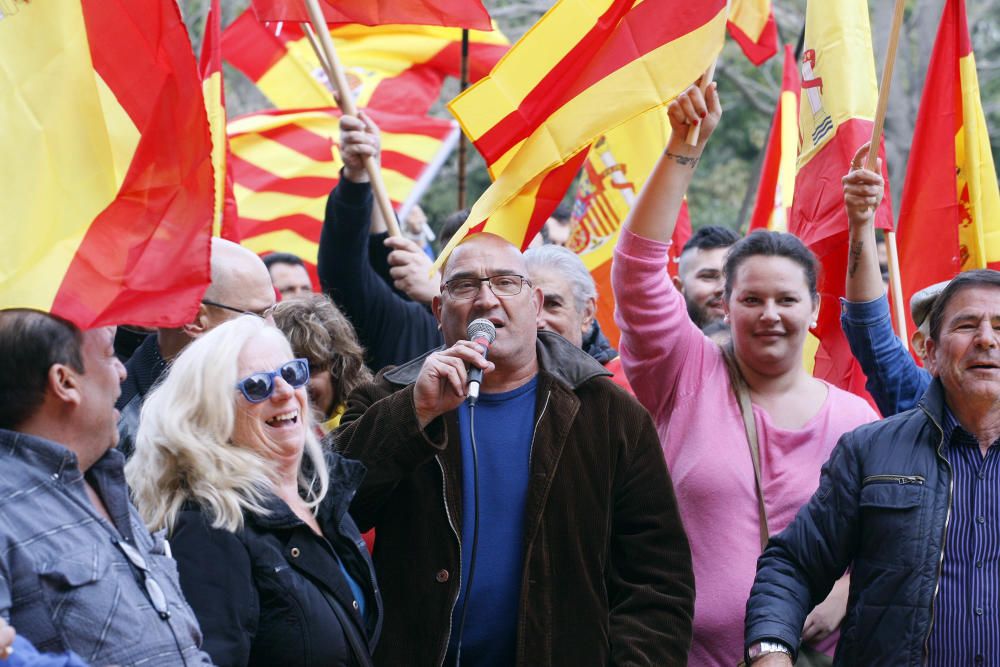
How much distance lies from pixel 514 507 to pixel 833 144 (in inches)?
86.8

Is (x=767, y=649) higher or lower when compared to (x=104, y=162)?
lower

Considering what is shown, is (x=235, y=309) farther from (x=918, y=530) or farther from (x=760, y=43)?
(x=760, y=43)

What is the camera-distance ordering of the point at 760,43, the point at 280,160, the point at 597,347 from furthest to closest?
the point at 280,160
the point at 760,43
the point at 597,347

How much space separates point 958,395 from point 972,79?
1994mm

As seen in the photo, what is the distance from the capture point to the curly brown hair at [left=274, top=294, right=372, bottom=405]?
475cm

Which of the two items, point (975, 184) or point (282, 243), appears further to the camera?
point (282, 243)

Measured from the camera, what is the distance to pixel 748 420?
4.32 m

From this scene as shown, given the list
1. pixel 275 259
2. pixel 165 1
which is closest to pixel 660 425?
pixel 165 1

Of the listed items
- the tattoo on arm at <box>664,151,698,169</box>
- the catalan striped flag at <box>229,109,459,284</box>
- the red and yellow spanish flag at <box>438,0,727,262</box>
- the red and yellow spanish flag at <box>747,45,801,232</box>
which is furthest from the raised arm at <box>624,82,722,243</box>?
the catalan striped flag at <box>229,109,459,284</box>

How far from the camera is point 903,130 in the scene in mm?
14812

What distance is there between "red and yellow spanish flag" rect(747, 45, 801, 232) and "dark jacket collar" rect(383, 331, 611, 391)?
8.76 feet

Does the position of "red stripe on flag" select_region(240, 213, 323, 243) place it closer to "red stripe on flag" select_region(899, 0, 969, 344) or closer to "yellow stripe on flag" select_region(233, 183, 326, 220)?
"yellow stripe on flag" select_region(233, 183, 326, 220)

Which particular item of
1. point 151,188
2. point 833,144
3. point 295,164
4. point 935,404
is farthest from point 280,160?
point 935,404

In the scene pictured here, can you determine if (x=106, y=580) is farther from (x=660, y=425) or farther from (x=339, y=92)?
(x=339, y=92)
